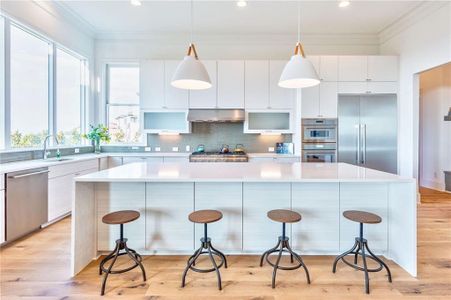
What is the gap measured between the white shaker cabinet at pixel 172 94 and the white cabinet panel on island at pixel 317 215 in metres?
3.07

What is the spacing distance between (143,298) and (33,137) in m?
3.10

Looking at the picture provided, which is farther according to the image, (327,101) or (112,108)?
(112,108)

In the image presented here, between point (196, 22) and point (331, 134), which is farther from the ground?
point (196, 22)

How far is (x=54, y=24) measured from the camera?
12.7 feet

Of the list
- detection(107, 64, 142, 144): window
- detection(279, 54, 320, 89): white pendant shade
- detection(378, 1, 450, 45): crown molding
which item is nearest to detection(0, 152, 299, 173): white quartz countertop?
detection(107, 64, 142, 144): window

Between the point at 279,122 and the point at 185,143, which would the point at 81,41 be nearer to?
the point at 185,143

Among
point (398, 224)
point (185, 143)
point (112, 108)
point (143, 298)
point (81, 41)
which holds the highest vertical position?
point (81, 41)

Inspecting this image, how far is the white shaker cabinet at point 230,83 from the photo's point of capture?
468cm

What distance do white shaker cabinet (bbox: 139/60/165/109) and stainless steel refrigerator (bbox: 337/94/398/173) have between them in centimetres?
342

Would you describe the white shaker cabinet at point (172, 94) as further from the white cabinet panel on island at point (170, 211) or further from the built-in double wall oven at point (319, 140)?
the white cabinet panel on island at point (170, 211)

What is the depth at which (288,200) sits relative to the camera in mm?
2406

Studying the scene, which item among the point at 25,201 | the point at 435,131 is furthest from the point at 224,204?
→ the point at 435,131

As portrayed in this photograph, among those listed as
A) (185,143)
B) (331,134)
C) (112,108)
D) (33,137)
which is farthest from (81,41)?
(331,134)

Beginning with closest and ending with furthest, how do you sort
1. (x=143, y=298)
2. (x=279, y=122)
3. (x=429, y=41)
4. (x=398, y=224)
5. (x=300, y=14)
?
(x=143, y=298) < (x=398, y=224) < (x=429, y=41) < (x=300, y=14) < (x=279, y=122)
